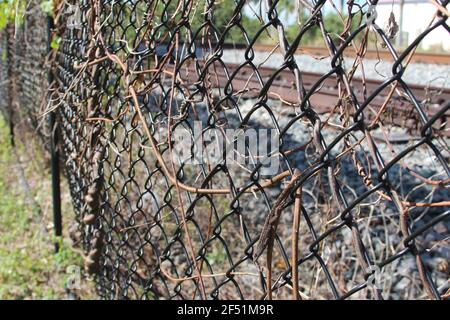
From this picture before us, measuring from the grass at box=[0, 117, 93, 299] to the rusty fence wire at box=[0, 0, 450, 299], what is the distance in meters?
0.30

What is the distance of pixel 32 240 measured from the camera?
188 inches

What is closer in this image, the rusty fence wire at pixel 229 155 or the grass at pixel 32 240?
the rusty fence wire at pixel 229 155

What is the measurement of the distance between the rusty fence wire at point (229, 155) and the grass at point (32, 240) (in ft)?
0.97

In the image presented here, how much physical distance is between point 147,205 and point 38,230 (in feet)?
3.76

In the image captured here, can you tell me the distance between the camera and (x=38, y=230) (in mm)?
4957

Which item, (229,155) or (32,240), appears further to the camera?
(32,240)

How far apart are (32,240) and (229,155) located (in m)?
3.42

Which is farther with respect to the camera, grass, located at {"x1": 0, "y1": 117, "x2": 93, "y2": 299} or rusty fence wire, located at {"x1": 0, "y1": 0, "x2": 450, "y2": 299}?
grass, located at {"x1": 0, "y1": 117, "x2": 93, "y2": 299}

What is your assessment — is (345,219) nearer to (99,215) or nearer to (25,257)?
(99,215)

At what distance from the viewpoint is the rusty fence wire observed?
1.24 metres

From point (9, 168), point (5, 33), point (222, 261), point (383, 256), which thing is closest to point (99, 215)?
point (222, 261)

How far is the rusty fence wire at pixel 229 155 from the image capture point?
4.06ft

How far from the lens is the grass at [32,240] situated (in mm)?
3928

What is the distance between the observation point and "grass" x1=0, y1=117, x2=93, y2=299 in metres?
3.93
